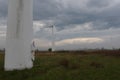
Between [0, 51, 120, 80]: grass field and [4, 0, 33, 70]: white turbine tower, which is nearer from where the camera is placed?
[0, 51, 120, 80]: grass field

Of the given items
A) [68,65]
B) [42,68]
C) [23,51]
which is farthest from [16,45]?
[68,65]

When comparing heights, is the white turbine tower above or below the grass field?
above

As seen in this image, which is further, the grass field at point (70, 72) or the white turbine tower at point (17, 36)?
the white turbine tower at point (17, 36)

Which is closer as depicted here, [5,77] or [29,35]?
[5,77]

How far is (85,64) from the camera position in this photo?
74.2 ft

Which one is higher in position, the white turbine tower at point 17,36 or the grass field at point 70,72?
the white turbine tower at point 17,36

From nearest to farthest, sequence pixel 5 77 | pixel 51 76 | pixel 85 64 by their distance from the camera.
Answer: pixel 51 76
pixel 5 77
pixel 85 64

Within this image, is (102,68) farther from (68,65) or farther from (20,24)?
(20,24)

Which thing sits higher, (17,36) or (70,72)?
(17,36)

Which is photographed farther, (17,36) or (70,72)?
(17,36)

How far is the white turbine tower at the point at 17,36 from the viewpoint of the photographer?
2264 centimetres

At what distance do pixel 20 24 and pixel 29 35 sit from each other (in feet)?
3.48

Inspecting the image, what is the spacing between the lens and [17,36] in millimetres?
22641

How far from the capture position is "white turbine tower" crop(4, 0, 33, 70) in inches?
891
